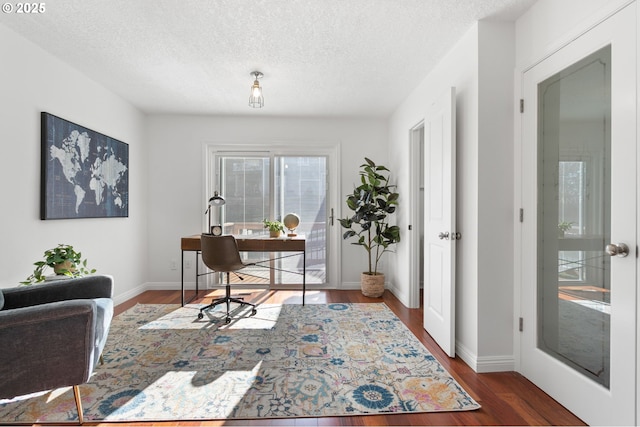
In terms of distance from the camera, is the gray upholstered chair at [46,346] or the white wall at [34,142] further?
the white wall at [34,142]

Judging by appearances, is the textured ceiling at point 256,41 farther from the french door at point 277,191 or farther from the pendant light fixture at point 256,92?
the french door at point 277,191

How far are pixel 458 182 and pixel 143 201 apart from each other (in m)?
4.01

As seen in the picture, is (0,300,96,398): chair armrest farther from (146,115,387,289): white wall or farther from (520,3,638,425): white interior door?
(146,115,387,289): white wall

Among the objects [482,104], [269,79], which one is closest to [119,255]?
[269,79]

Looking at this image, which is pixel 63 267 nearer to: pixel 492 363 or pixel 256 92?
pixel 256 92

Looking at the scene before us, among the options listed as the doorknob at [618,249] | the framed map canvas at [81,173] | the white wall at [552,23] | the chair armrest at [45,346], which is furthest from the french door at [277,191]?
the doorknob at [618,249]

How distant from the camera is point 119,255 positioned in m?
3.94

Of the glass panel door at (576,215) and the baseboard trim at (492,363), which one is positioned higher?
the glass panel door at (576,215)

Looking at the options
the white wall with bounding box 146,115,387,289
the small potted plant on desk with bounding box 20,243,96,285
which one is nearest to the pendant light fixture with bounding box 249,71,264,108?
the white wall with bounding box 146,115,387,289

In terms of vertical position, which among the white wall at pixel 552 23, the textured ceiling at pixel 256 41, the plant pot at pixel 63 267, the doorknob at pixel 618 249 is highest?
the textured ceiling at pixel 256 41

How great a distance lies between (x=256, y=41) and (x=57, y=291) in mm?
2228

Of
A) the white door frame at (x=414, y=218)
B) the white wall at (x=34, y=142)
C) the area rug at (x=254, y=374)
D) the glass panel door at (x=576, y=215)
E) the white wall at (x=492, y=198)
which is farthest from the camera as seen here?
the white door frame at (x=414, y=218)

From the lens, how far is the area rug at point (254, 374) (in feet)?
6.07

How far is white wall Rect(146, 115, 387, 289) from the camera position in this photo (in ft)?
15.2
